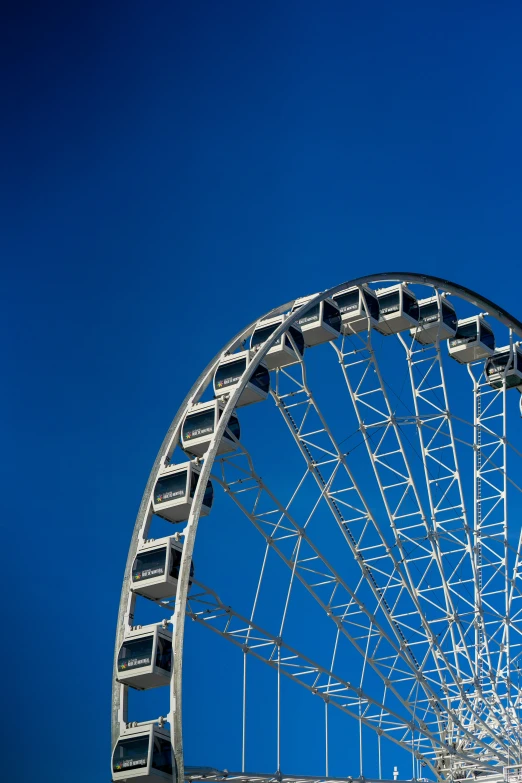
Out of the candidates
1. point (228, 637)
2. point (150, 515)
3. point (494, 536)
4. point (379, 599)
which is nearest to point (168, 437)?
point (150, 515)

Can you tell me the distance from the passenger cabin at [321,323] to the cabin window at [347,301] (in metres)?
1.28

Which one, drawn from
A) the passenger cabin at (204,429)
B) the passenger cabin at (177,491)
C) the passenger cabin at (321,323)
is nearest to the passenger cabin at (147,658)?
the passenger cabin at (177,491)

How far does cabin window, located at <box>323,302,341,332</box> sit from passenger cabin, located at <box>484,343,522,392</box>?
32.5 feet

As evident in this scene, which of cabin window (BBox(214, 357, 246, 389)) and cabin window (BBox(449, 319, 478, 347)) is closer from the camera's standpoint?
cabin window (BBox(214, 357, 246, 389))

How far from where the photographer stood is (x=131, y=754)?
106 ft

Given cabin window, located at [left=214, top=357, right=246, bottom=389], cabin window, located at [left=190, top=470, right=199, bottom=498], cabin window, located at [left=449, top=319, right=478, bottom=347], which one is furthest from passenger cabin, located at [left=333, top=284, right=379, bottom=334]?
cabin window, located at [left=190, top=470, right=199, bottom=498]

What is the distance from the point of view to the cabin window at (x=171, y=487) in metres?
36.6

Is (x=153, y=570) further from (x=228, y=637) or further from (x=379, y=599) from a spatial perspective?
(x=379, y=599)

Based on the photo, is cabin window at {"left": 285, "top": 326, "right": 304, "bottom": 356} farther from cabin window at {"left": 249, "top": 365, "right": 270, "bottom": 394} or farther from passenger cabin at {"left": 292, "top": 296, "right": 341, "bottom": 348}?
cabin window at {"left": 249, "top": 365, "right": 270, "bottom": 394}

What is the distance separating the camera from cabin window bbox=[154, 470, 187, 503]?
36.6m

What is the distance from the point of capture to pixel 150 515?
37250 millimetres

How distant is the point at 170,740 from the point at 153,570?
456 cm

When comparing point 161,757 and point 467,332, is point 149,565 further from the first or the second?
point 467,332

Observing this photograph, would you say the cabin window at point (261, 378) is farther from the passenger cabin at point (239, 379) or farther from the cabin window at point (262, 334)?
the cabin window at point (262, 334)
